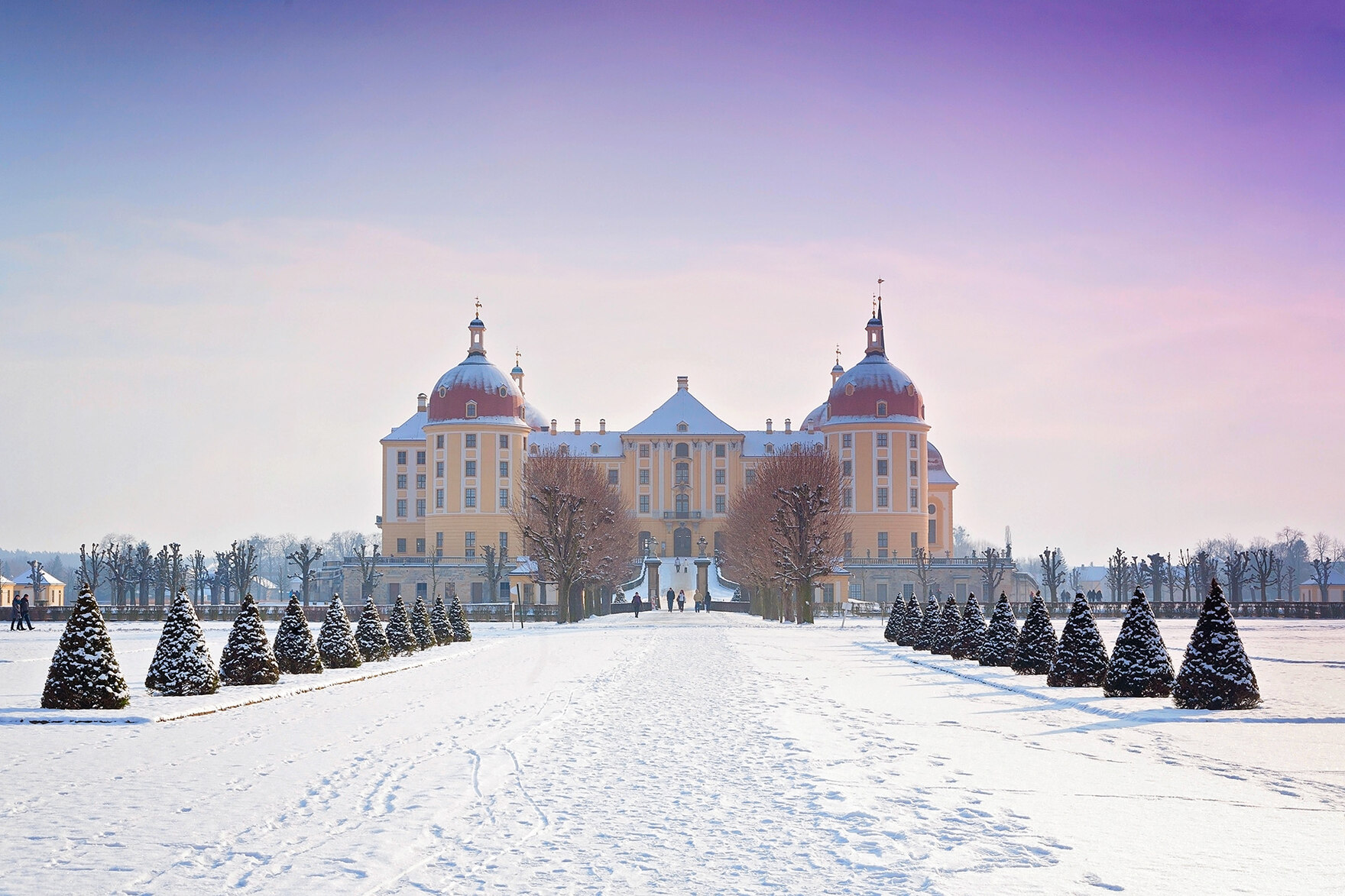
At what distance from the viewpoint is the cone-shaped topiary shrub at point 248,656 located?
64.1 ft

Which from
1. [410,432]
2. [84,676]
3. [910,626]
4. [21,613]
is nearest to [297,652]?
[84,676]

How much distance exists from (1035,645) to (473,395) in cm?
7766

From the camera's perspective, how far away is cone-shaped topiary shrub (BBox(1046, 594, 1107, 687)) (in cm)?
1919

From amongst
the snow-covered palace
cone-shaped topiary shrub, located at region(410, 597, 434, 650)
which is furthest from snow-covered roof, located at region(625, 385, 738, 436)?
cone-shaped topiary shrub, located at region(410, 597, 434, 650)

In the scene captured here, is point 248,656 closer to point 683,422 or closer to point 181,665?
point 181,665

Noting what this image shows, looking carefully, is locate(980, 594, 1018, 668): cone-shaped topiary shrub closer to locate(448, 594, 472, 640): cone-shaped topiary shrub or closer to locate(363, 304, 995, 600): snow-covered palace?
locate(448, 594, 472, 640): cone-shaped topiary shrub

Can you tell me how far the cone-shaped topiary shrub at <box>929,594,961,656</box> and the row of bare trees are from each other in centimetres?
2069

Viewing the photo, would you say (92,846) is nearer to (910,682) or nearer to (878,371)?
(910,682)

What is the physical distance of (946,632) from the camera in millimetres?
28609

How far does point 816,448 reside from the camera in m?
77.7

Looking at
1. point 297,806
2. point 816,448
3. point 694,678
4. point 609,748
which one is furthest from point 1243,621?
point 297,806

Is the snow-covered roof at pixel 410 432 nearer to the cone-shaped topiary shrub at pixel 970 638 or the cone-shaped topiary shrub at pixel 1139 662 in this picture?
the cone-shaped topiary shrub at pixel 970 638

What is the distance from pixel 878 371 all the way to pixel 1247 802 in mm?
91182

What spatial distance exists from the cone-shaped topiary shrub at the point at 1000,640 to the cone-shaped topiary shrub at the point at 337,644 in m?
11.9
